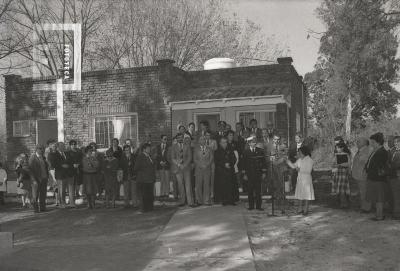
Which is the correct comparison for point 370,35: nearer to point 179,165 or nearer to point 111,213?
point 179,165

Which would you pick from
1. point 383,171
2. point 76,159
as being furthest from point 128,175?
point 383,171

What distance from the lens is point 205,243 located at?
8508mm

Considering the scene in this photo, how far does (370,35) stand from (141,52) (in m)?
17.3

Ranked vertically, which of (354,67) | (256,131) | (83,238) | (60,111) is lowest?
(83,238)

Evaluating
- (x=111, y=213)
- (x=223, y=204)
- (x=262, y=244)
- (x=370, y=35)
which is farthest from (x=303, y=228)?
(x=370, y=35)

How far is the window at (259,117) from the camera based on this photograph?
54.3 feet

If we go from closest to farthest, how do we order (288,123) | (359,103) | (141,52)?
(288,123) → (141,52) → (359,103)

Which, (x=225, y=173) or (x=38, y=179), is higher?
(x=225, y=173)

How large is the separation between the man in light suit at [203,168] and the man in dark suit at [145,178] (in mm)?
1052

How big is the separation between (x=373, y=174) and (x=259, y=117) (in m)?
7.15

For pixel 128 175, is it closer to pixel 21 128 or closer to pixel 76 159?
pixel 76 159

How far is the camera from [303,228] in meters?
9.36

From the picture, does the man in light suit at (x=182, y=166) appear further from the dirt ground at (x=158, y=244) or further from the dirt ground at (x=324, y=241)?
the dirt ground at (x=324, y=241)

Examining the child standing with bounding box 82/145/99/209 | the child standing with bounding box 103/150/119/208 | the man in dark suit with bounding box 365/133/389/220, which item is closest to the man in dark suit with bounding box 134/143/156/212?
the child standing with bounding box 103/150/119/208
